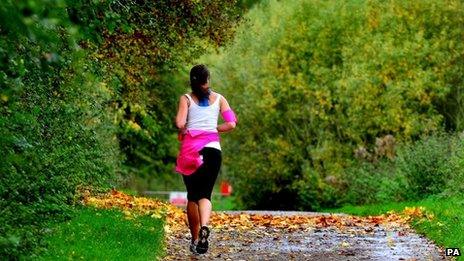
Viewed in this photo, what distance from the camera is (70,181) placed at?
12.8 meters

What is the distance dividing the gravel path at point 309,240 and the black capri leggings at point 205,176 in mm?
832

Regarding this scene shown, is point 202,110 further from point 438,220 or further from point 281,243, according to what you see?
point 438,220

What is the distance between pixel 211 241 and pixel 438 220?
12.5 ft

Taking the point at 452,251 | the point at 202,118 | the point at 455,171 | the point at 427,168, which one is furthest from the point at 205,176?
the point at 427,168

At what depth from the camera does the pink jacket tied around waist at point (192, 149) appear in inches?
452

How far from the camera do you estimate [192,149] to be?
1150cm

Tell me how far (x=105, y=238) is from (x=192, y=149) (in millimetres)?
1908

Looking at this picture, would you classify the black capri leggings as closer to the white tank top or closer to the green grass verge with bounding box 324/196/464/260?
the white tank top

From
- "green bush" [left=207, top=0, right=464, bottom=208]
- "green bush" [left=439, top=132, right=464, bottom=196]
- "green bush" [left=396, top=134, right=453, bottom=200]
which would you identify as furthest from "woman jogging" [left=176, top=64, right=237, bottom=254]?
"green bush" [left=207, top=0, right=464, bottom=208]

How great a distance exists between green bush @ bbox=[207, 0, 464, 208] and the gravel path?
640 inches

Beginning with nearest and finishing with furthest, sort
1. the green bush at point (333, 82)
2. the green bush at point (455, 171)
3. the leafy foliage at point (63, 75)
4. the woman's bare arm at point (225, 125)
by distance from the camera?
the leafy foliage at point (63, 75) < the woman's bare arm at point (225, 125) < the green bush at point (455, 171) < the green bush at point (333, 82)

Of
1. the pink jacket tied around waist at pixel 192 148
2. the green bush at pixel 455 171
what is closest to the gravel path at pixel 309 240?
the pink jacket tied around waist at pixel 192 148

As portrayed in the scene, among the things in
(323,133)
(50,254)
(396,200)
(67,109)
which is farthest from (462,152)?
(323,133)

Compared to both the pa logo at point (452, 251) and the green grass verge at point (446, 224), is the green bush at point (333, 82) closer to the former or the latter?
the green grass verge at point (446, 224)
